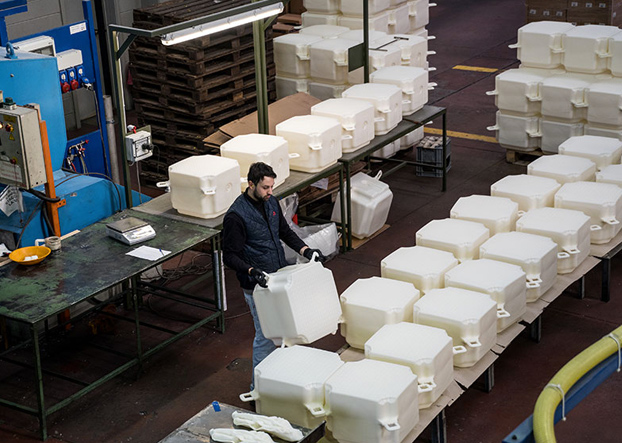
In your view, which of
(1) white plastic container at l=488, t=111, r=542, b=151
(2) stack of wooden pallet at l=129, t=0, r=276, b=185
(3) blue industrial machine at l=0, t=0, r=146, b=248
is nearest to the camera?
(3) blue industrial machine at l=0, t=0, r=146, b=248

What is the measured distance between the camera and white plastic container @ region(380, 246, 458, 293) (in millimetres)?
7473

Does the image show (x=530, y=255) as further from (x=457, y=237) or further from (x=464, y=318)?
(x=464, y=318)

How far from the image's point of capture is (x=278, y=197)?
8820 millimetres

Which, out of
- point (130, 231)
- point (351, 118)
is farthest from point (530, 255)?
point (130, 231)

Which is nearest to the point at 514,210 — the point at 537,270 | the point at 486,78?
the point at 537,270

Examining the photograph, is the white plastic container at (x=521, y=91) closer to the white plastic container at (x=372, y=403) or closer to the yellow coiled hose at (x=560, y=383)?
the white plastic container at (x=372, y=403)

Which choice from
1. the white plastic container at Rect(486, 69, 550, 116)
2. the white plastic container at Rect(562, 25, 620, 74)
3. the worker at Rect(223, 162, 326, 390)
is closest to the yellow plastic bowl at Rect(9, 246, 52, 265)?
the worker at Rect(223, 162, 326, 390)

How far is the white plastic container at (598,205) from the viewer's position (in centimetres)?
855

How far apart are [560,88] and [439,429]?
5.96m

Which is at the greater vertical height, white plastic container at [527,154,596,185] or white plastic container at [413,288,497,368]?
white plastic container at [527,154,596,185]

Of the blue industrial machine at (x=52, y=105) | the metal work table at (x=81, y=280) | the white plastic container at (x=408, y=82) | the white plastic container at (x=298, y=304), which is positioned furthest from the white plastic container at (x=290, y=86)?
the white plastic container at (x=298, y=304)

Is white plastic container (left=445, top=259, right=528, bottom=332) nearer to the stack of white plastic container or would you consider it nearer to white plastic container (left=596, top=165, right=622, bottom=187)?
white plastic container (left=596, top=165, right=622, bottom=187)

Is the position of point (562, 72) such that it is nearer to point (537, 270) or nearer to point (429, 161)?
point (429, 161)

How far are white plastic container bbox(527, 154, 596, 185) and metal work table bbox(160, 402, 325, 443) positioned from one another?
461cm
